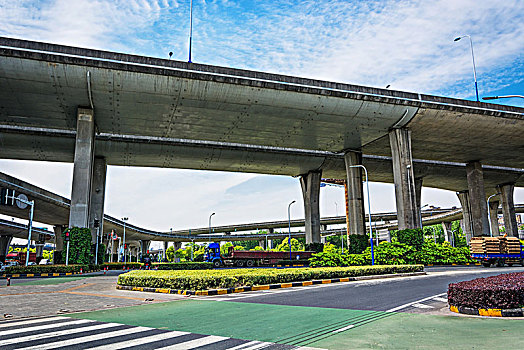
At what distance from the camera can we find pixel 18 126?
1553 inches

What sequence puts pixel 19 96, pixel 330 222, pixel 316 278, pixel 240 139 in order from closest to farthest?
pixel 316 278 → pixel 19 96 → pixel 240 139 → pixel 330 222

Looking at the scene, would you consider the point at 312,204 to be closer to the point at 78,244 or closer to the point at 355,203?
the point at 355,203

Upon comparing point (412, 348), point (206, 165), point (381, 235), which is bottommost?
point (412, 348)

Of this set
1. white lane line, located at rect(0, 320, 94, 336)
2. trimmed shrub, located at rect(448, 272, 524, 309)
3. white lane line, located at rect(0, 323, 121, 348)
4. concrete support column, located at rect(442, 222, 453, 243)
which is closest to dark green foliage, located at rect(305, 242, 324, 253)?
trimmed shrub, located at rect(448, 272, 524, 309)

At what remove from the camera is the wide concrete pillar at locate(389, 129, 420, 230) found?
39.4m

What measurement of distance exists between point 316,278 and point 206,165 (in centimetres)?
3305

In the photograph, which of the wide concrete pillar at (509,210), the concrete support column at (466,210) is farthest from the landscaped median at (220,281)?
the wide concrete pillar at (509,210)

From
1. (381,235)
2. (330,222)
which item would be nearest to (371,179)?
(381,235)

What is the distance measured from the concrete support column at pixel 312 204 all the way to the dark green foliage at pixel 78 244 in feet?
103

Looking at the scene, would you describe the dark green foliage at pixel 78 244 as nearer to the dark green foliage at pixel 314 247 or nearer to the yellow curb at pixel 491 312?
the dark green foliage at pixel 314 247

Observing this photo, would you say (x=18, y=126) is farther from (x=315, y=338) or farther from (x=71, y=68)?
(x=315, y=338)

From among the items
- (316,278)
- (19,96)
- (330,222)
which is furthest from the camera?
(330,222)

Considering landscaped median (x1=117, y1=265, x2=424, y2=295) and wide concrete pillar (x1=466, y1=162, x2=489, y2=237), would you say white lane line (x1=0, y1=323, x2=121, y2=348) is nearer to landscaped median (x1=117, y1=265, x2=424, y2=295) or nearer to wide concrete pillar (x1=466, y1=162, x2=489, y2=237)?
landscaped median (x1=117, y1=265, x2=424, y2=295)

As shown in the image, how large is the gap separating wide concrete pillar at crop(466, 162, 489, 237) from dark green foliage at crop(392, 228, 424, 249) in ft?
68.1
